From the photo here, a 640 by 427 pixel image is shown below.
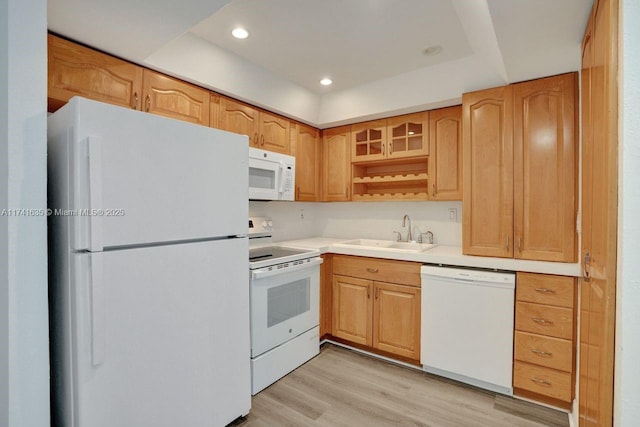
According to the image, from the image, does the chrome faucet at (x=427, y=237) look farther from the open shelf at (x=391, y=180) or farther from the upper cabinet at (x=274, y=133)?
the upper cabinet at (x=274, y=133)

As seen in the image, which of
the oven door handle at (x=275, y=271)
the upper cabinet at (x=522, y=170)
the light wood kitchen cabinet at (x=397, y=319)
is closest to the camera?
the upper cabinet at (x=522, y=170)

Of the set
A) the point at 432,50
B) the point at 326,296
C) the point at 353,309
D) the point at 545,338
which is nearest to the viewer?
the point at 545,338

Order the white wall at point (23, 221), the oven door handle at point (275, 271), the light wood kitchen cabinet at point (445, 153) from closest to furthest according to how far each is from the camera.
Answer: the white wall at point (23, 221), the oven door handle at point (275, 271), the light wood kitchen cabinet at point (445, 153)

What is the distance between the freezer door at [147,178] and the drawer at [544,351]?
1.95 m

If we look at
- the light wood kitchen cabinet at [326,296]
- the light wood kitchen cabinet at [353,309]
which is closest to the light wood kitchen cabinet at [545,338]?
the light wood kitchen cabinet at [353,309]

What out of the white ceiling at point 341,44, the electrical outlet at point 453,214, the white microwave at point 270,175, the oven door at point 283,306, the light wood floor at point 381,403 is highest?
the white ceiling at point 341,44

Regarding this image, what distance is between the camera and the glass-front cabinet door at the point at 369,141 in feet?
9.81

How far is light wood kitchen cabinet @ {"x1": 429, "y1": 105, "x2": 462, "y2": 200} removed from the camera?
2600 mm

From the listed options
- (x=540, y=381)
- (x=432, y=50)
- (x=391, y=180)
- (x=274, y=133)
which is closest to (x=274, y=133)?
(x=274, y=133)

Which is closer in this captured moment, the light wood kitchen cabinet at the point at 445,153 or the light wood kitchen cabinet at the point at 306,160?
the light wood kitchen cabinet at the point at 445,153

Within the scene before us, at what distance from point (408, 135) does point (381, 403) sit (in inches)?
86.6

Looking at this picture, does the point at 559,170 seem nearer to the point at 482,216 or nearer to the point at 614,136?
the point at 482,216

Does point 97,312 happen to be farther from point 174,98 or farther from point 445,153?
point 445,153

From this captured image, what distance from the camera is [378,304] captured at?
2.61 meters
